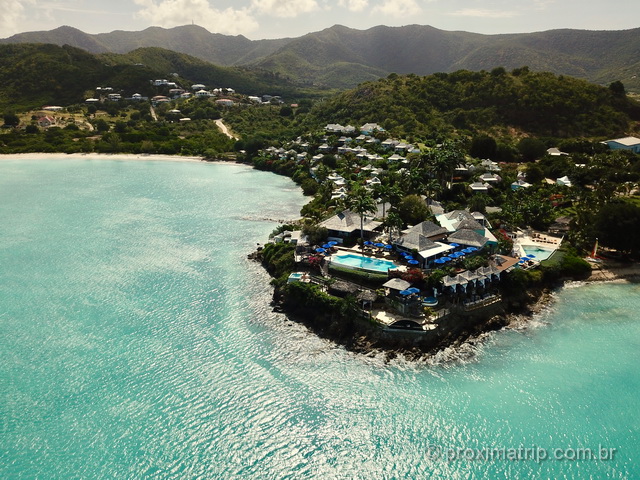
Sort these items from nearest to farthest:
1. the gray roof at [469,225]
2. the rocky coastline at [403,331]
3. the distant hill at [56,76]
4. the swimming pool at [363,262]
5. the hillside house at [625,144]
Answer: the rocky coastline at [403,331], the swimming pool at [363,262], the gray roof at [469,225], the hillside house at [625,144], the distant hill at [56,76]

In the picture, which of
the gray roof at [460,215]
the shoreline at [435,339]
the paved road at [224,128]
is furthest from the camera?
the paved road at [224,128]

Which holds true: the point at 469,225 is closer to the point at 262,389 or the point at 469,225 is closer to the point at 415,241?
the point at 415,241

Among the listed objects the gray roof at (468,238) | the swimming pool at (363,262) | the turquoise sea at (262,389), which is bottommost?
the turquoise sea at (262,389)

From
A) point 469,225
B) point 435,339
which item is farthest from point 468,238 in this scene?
point 435,339

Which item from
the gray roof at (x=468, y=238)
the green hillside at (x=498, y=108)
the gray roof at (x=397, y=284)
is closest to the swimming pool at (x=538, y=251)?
the gray roof at (x=468, y=238)

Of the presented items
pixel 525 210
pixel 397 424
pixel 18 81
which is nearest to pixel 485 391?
pixel 397 424

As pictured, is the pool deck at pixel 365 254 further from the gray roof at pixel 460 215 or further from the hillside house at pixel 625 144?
the hillside house at pixel 625 144

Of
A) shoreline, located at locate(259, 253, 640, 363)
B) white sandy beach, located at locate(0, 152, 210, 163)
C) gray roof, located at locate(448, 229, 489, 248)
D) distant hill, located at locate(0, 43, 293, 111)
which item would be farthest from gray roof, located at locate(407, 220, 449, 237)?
distant hill, located at locate(0, 43, 293, 111)
